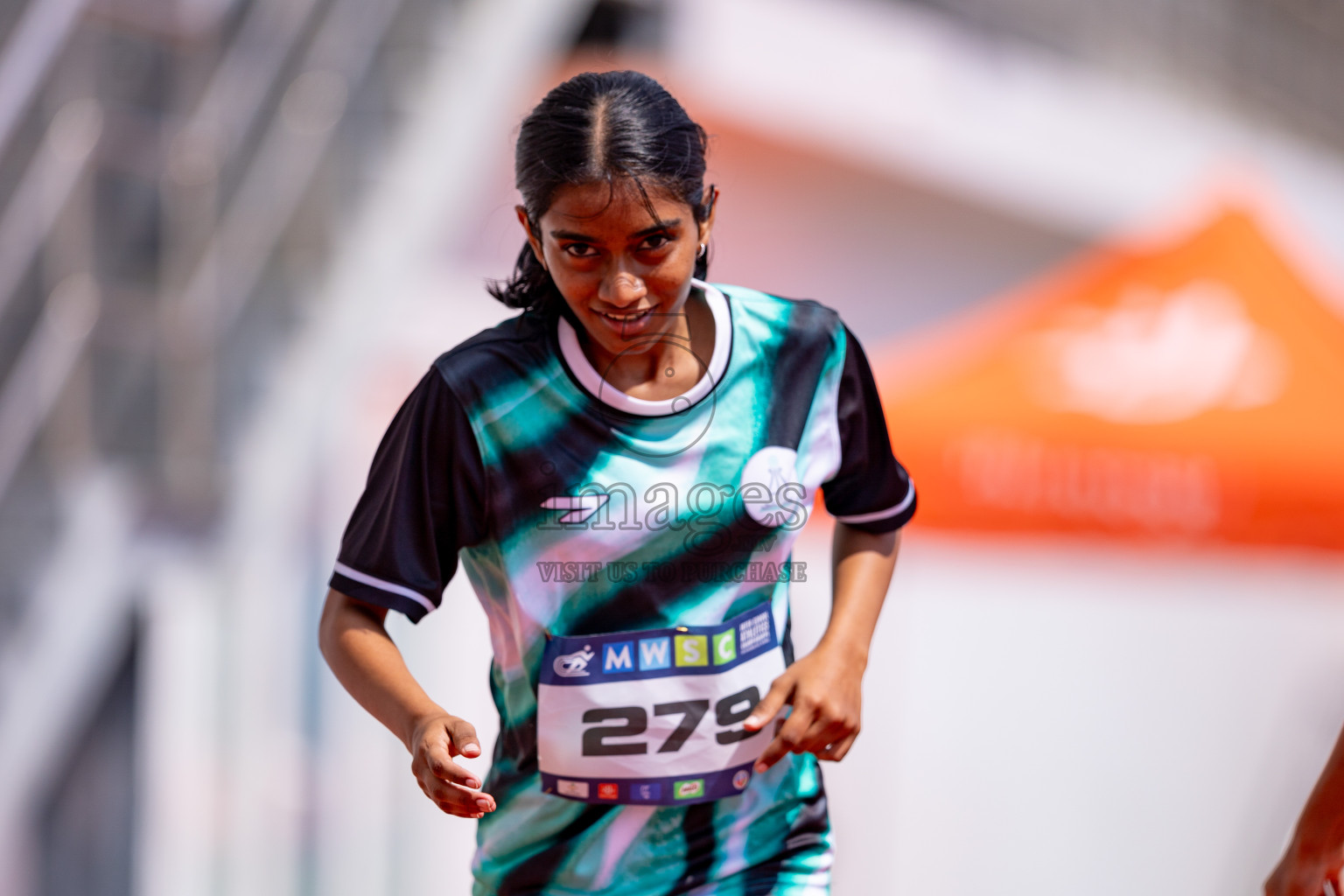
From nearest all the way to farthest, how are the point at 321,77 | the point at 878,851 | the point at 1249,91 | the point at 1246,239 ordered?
the point at 878,851 < the point at 321,77 < the point at 1246,239 < the point at 1249,91

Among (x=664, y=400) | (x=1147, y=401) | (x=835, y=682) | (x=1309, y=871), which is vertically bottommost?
(x=1309, y=871)

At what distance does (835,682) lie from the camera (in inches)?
51.4

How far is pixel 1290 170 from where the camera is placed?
8844mm

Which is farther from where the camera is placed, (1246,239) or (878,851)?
(1246,239)

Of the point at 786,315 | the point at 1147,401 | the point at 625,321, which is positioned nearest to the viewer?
the point at 625,321

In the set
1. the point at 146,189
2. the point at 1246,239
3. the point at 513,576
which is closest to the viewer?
the point at 513,576

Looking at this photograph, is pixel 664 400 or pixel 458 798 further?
pixel 664 400

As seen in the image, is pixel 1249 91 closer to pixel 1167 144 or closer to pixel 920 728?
pixel 1167 144

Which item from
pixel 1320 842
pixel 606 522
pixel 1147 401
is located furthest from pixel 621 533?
pixel 1147 401

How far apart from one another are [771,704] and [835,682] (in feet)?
0.24

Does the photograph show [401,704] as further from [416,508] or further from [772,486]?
[772,486]

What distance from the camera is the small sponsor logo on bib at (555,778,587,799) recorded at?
132 cm

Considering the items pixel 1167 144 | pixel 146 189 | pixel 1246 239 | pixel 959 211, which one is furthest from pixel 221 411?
pixel 1167 144

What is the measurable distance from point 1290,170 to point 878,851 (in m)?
6.89
